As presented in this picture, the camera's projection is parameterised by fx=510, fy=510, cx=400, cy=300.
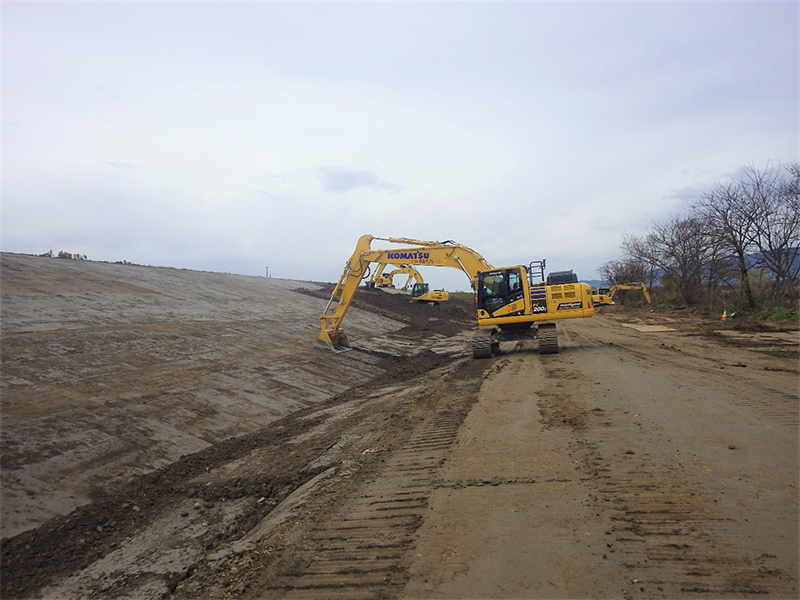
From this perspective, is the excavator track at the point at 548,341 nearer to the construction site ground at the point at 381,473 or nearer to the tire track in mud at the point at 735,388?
the construction site ground at the point at 381,473

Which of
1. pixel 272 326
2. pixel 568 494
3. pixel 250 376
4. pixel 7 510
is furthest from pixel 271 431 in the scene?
pixel 272 326

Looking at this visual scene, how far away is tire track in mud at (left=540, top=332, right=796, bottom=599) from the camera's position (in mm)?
3408

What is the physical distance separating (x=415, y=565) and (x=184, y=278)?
25234 mm

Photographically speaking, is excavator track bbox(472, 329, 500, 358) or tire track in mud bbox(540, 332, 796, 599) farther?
excavator track bbox(472, 329, 500, 358)

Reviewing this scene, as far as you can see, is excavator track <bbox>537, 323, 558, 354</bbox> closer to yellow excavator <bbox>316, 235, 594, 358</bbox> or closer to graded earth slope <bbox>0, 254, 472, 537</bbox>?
yellow excavator <bbox>316, 235, 594, 358</bbox>

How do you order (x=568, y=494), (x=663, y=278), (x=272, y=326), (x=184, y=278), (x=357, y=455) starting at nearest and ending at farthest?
(x=568, y=494) < (x=357, y=455) < (x=272, y=326) < (x=184, y=278) < (x=663, y=278)

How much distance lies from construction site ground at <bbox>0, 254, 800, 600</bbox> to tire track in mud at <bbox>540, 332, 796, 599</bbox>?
18 millimetres

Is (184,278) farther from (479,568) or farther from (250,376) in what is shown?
(479,568)

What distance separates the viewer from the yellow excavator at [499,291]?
16453mm

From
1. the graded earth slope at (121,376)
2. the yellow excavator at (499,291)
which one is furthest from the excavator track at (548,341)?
the graded earth slope at (121,376)

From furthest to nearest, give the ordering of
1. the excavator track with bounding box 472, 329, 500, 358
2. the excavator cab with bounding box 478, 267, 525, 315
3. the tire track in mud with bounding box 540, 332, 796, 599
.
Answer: the excavator cab with bounding box 478, 267, 525, 315 < the excavator track with bounding box 472, 329, 500, 358 < the tire track in mud with bounding box 540, 332, 796, 599

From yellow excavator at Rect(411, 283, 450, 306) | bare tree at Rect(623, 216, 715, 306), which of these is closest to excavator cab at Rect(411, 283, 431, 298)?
yellow excavator at Rect(411, 283, 450, 306)

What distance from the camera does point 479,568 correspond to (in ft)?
12.4

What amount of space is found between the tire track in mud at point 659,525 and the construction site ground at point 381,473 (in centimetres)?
2
